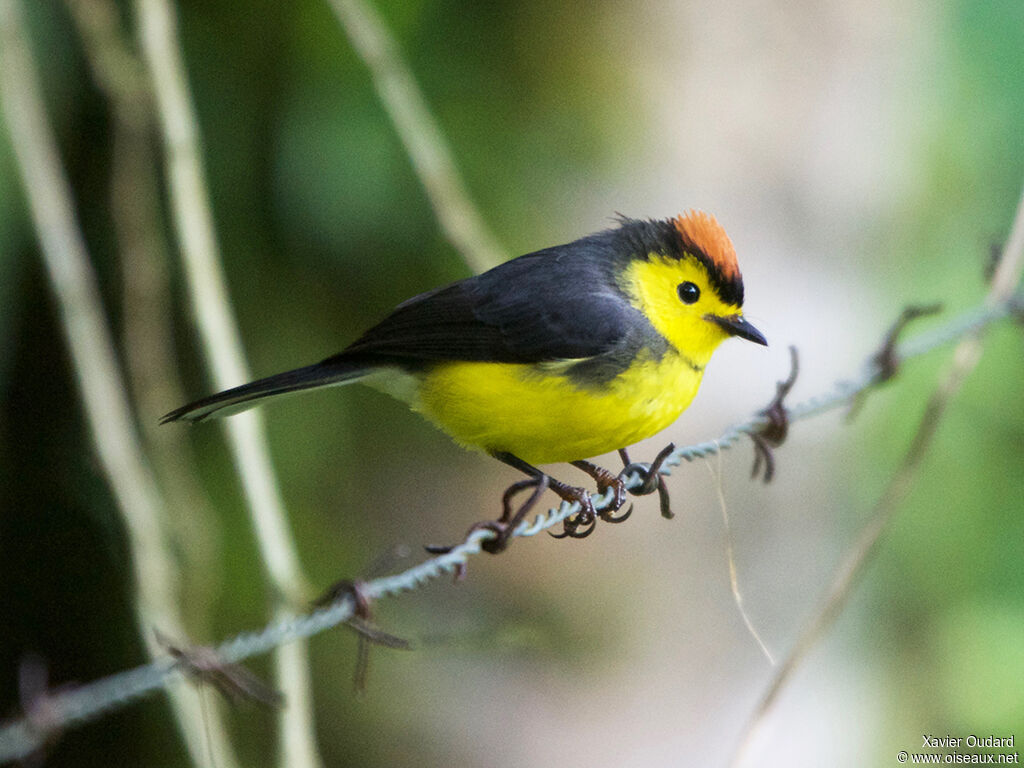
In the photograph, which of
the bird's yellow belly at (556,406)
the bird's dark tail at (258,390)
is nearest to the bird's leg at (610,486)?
the bird's yellow belly at (556,406)

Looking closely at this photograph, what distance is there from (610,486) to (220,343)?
1.28 metres

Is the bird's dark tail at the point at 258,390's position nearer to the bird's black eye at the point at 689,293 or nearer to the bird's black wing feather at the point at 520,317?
the bird's black wing feather at the point at 520,317

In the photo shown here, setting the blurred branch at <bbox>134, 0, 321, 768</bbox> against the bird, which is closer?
the bird

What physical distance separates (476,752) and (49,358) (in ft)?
7.92

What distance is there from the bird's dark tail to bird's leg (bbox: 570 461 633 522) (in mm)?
736

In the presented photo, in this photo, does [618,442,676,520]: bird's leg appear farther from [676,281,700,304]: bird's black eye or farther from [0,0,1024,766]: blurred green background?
[0,0,1024,766]: blurred green background

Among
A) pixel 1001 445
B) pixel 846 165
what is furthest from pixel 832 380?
pixel 846 165

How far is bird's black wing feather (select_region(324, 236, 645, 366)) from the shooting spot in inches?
102

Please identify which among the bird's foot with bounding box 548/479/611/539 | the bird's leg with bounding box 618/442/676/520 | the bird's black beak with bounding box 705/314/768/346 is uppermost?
the bird's black beak with bounding box 705/314/768/346

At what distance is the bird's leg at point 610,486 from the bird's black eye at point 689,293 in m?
0.50

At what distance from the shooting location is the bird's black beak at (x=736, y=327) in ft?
8.87

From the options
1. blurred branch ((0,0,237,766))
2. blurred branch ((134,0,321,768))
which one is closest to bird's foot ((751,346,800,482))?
blurred branch ((134,0,321,768))

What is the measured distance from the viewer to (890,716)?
443 centimetres

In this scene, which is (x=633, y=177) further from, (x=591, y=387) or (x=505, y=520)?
(x=505, y=520)
